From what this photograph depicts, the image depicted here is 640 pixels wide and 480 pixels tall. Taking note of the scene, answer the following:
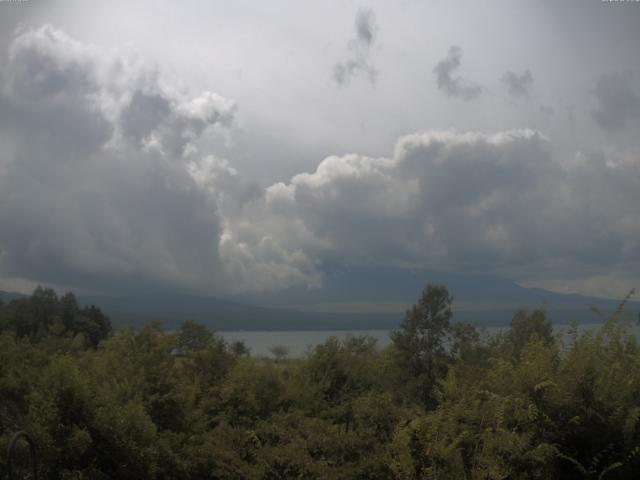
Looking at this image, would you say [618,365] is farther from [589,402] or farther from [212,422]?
[212,422]

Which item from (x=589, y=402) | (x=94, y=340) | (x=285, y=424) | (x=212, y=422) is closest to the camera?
(x=589, y=402)

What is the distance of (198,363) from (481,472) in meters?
13.5

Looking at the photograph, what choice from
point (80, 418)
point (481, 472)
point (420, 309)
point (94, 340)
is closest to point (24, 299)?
point (94, 340)

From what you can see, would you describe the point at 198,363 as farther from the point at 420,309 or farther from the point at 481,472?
the point at 420,309

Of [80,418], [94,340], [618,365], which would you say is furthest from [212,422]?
[94,340]

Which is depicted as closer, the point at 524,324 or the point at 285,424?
the point at 285,424

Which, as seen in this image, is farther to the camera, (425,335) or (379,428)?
(425,335)

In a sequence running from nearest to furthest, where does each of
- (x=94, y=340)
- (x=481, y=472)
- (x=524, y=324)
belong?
(x=481, y=472)
(x=524, y=324)
(x=94, y=340)

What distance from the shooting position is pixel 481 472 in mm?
8641

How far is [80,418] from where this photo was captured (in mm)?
10531

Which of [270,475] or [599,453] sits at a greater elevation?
[599,453]

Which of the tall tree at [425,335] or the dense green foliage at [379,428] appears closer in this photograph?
the dense green foliage at [379,428]

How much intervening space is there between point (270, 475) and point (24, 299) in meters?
71.6

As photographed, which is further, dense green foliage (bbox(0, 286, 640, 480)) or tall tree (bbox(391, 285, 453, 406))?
tall tree (bbox(391, 285, 453, 406))
